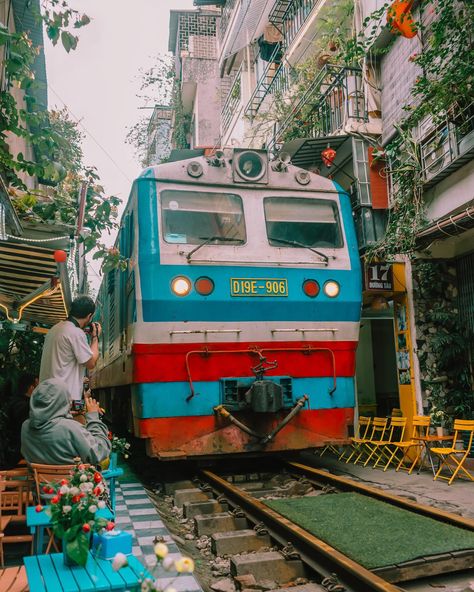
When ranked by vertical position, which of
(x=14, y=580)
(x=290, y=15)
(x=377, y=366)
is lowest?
(x=14, y=580)

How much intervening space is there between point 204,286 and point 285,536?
301 cm

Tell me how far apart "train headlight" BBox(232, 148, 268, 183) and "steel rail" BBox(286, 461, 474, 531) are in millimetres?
3526

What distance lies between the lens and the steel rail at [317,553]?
3.37 metres

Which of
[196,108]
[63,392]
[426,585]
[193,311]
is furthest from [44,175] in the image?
[196,108]

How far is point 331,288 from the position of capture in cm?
714

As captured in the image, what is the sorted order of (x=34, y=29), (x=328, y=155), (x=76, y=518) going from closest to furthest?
(x=76, y=518)
(x=328, y=155)
(x=34, y=29)

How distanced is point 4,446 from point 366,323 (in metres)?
8.52

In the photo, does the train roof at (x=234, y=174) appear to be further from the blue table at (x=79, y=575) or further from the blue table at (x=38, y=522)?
the blue table at (x=79, y=575)

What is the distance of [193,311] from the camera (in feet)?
21.6

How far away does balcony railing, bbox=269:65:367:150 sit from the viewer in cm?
1045

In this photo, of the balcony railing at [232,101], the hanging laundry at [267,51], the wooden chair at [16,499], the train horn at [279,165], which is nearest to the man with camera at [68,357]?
the wooden chair at [16,499]

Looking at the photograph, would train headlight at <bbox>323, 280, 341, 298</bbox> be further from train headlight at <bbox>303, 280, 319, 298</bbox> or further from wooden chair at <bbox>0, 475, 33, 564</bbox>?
wooden chair at <bbox>0, 475, 33, 564</bbox>

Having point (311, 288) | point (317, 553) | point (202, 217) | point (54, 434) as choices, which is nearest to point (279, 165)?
point (202, 217)

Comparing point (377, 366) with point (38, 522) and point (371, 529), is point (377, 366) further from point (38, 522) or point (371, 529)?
point (38, 522)
